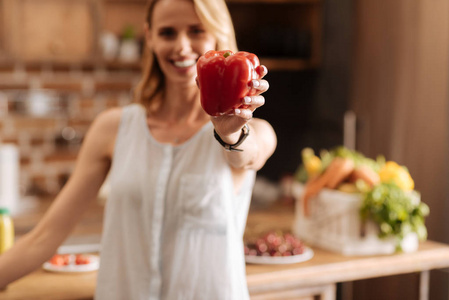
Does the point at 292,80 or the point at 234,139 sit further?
the point at 292,80

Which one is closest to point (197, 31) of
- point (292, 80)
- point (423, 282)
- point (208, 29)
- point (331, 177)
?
point (208, 29)

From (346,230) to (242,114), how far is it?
111 centimetres

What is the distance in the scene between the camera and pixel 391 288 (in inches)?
112

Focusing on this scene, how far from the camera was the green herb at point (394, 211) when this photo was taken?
2.08 meters

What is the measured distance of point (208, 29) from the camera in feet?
4.88

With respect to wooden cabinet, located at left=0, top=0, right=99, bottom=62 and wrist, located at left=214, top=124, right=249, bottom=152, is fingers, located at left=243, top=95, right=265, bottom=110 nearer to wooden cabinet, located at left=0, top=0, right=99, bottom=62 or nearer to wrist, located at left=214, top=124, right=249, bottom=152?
wrist, located at left=214, top=124, right=249, bottom=152

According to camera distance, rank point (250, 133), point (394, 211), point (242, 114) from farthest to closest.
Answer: point (394, 211) < point (250, 133) < point (242, 114)

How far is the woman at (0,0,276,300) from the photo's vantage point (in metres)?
1.49

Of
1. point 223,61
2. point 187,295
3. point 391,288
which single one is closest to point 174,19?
point 223,61

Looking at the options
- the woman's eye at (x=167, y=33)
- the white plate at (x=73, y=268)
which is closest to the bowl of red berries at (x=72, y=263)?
the white plate at (x=73, y=268)

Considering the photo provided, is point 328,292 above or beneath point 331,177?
beneath

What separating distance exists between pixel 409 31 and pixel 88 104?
76.6 inches

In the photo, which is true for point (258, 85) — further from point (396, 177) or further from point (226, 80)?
point (396, 177)

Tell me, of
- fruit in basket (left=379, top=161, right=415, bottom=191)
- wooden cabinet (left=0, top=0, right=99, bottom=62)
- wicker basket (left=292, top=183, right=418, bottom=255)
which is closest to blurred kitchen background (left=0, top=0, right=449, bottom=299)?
wooden cabinet (left=0, top=0, right=99, bottom=62)
